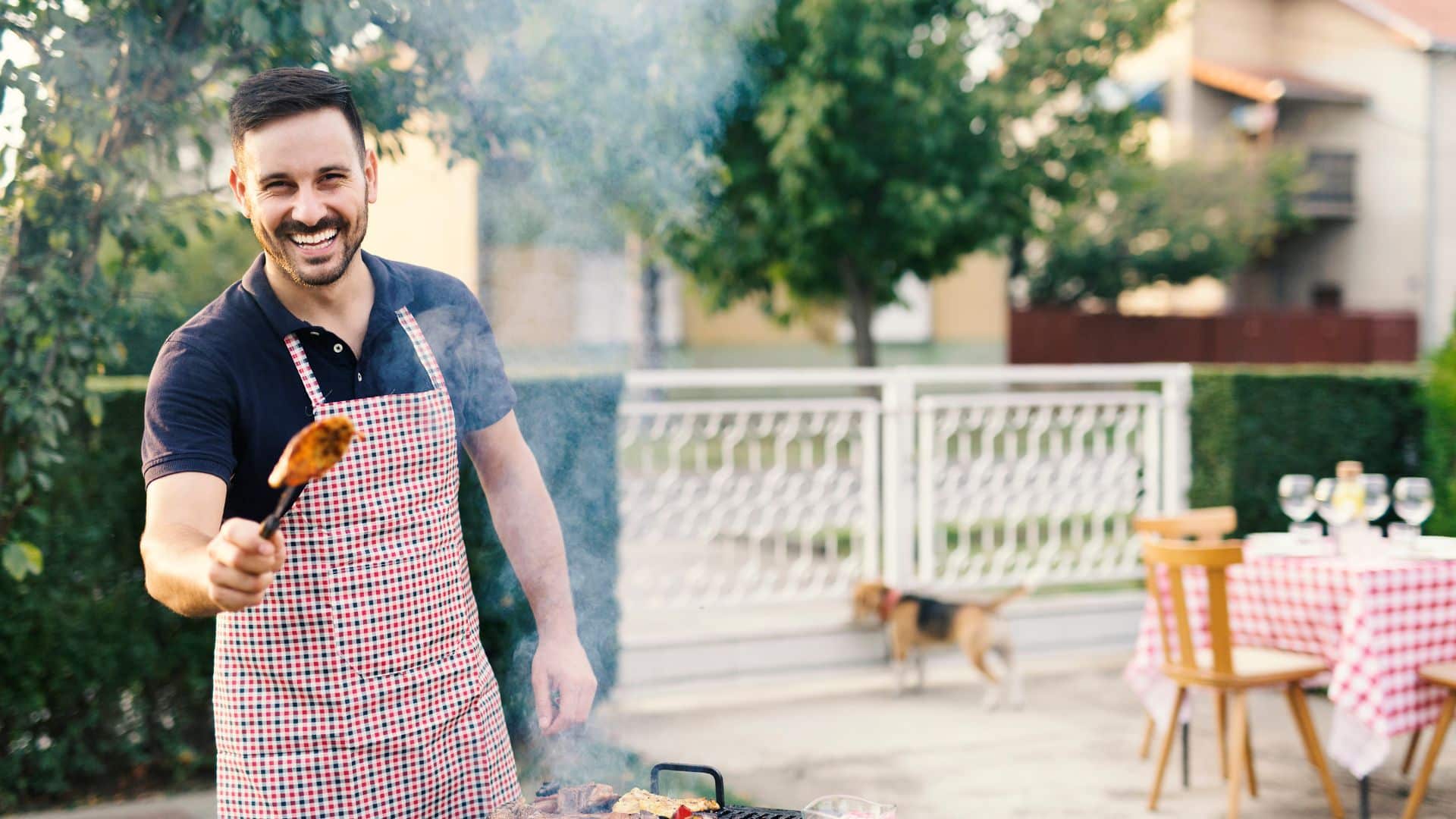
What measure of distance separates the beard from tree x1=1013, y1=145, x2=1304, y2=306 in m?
20.3

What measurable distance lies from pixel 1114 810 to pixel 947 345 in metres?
17.3

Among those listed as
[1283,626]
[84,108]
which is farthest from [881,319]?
[84,108]

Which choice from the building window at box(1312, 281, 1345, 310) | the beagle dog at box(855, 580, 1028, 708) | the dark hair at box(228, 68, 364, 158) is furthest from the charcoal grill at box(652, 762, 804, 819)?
the building window at box(1312, 281, 1345, 310)

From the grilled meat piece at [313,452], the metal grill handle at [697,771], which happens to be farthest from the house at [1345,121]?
the grilled meat piece at [313,452]

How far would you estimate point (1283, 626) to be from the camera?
471cm

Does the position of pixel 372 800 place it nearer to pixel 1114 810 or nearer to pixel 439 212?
pixel 1114 810

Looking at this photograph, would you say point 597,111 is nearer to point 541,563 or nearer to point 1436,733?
point 541,563

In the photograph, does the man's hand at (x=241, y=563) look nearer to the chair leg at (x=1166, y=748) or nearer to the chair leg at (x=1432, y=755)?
the chair leg at (x=1166, y=748)

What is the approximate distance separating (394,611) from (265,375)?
0.41 meters

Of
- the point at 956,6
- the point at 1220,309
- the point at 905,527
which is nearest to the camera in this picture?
the point at 905,527

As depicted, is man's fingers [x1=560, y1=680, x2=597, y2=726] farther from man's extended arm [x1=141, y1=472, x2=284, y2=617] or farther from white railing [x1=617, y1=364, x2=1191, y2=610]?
white railing [x1=617, y1=364, x2=1191, y2=610]

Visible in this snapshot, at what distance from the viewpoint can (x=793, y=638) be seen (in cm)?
646

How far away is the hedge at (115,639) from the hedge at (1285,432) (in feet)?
13.9

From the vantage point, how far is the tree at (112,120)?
3.27m
